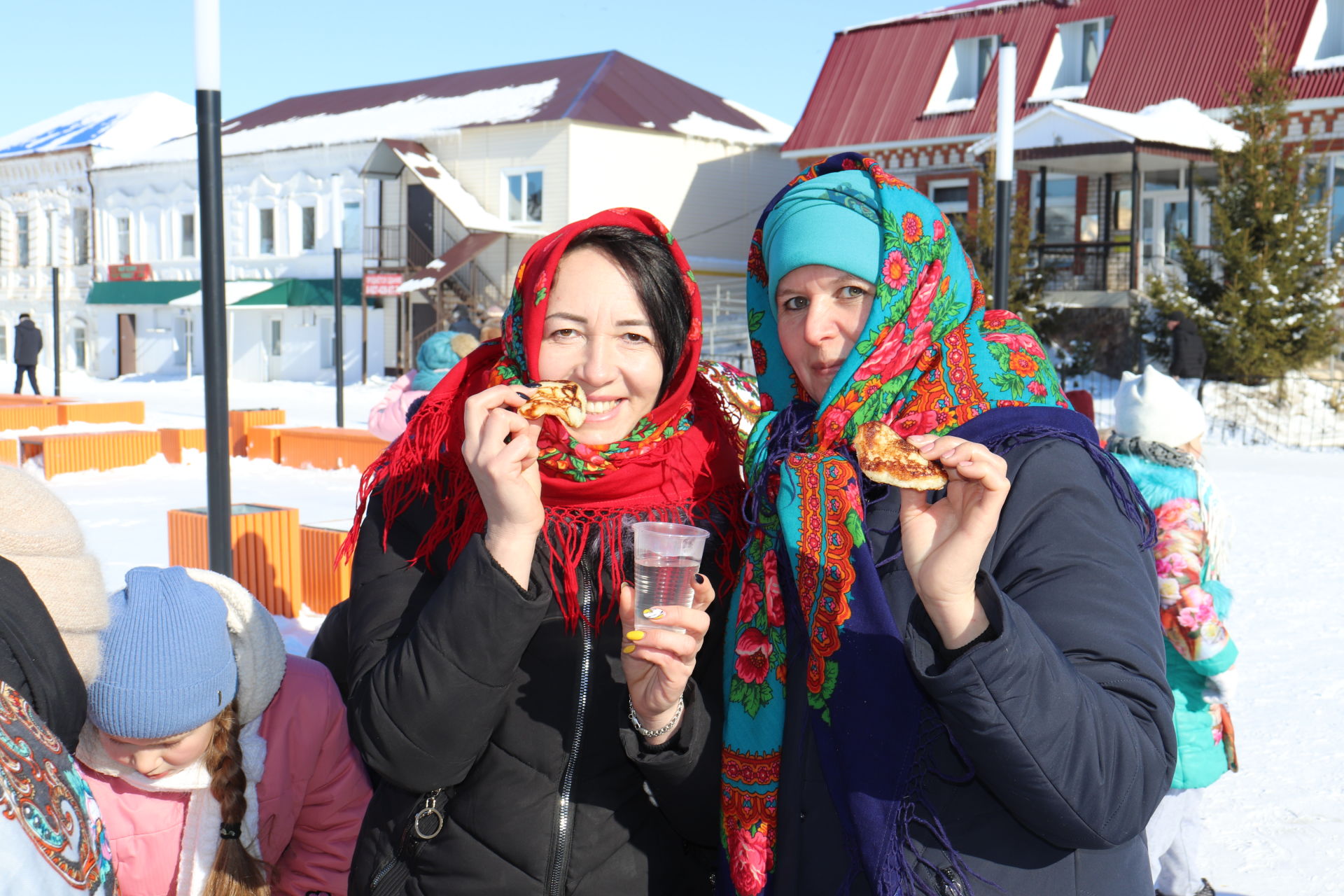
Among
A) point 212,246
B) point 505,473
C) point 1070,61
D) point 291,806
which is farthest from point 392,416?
point 1070,61

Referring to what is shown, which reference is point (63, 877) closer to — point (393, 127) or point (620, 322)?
point (620, 322)

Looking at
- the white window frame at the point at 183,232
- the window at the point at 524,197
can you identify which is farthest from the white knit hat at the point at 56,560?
the white window frame at the point at 183,232

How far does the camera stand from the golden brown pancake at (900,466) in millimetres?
1550

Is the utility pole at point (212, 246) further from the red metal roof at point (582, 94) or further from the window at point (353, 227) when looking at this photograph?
the window at point (353, 227)

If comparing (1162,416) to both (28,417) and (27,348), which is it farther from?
(27,348)

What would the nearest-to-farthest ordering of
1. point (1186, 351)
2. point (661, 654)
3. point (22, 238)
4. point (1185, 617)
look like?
point (661, 654)
point (1185, 617)
point (1186, 351)
point (22, 238)

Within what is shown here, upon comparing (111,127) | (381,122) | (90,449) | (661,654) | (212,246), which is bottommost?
(90,449)

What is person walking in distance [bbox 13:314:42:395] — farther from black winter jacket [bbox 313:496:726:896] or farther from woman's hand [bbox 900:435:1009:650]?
woman's hand [bbox 900:435:1009:650]

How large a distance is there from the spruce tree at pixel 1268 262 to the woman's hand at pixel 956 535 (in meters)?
19.1

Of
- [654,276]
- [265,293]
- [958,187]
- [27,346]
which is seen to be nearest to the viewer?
[654,276]

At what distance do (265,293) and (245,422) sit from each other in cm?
2170

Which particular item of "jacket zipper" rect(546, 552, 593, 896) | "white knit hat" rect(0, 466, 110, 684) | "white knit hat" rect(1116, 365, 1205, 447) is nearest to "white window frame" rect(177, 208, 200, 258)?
"white knit hat" rect(1116, 365, 1205, 447)

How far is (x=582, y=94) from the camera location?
99.9ft

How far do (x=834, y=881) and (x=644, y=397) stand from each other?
39.5 inches
